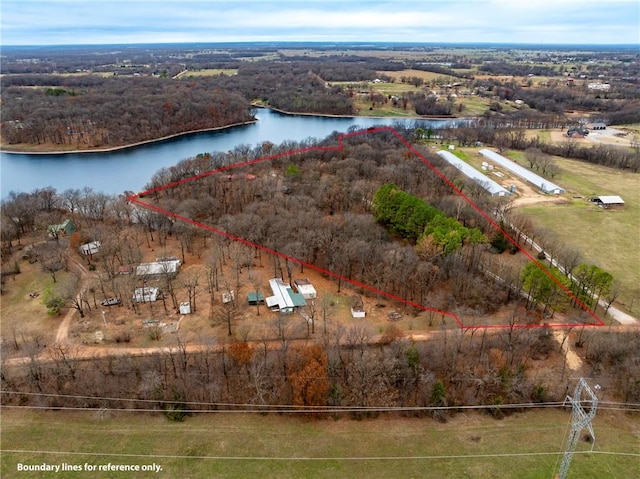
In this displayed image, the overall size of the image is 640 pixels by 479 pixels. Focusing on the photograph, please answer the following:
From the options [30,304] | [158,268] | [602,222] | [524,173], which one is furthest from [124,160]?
[602,222]

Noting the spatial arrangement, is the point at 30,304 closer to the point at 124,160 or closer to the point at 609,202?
the point at 124,160

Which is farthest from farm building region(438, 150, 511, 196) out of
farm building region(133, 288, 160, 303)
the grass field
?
farm building region(133, 288, 160, 303)

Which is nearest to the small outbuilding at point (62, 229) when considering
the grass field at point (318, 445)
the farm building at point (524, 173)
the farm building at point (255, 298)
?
the farm building at point (255, 298)

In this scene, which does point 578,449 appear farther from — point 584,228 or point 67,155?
point 67,155

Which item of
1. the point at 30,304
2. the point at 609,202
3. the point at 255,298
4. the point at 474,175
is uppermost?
the point at 474,175

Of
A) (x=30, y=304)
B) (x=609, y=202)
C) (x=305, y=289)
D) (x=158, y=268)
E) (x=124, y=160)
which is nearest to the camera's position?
(x=30, y=304)

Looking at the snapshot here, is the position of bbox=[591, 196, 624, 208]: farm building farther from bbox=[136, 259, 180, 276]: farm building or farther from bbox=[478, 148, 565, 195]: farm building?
bbox=[136, 259, 180, 276]: farm building

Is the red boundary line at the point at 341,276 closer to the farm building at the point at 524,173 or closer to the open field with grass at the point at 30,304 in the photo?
the farm building at the point at 524,173
